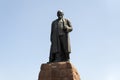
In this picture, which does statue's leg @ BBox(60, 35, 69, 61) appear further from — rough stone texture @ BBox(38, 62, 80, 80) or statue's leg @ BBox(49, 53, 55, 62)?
rough stone texture @ BBox(38, 62, 80, 80)

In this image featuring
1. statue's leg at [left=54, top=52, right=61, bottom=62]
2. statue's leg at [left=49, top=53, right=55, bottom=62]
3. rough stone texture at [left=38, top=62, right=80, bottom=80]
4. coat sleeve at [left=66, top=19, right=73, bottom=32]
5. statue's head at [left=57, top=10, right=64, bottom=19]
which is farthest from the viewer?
statue's head at [left=57, top=10, right=64, bottom=19]

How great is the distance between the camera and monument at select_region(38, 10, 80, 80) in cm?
1108

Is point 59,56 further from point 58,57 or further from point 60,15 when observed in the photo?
point 60,15

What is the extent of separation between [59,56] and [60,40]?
0.72 m

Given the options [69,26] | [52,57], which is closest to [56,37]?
[69,26]

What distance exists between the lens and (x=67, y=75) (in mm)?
10969

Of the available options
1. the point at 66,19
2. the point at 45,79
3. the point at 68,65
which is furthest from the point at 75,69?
the point at 66,19

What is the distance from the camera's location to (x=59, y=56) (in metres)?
11.9

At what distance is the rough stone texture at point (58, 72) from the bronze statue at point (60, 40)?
58 centimetres

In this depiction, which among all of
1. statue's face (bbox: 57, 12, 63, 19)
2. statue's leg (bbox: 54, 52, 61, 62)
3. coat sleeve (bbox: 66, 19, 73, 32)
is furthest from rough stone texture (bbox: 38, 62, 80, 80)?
statue's face (bbox: 57, 12, 63, 19)

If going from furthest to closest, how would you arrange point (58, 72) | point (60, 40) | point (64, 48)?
point (60, 40)
point (64, 48)
point (58, 72)

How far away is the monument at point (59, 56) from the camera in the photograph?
11.1 meters

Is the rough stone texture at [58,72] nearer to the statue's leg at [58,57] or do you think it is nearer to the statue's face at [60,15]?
the statue's leg at [58,57]

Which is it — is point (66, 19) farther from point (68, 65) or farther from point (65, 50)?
point (68, 65)
